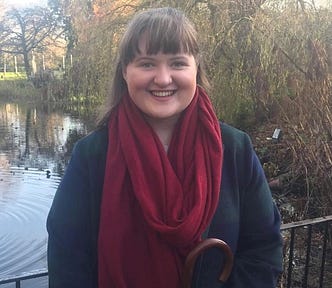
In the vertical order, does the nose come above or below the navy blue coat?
above

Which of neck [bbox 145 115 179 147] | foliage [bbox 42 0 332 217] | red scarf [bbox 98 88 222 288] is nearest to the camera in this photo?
red scarf [bbox 98 88 222 288]

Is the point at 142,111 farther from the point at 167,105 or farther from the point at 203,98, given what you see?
the point at 203,98

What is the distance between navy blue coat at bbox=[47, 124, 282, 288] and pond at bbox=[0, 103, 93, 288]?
4.61 meters

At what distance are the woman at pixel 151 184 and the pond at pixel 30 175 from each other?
15.2 ft

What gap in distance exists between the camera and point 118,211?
1.18m

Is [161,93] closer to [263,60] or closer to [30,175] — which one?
[263,60]

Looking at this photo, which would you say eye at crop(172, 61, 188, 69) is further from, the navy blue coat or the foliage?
the foliage

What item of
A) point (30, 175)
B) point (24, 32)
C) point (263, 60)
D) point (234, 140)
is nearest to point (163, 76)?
point (234, 140)

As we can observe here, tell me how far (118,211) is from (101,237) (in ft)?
0.27

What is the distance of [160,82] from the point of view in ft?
3.96

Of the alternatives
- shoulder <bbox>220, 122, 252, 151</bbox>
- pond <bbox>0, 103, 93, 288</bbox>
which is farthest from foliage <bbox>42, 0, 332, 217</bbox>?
shoulder <bbox>220, 122, 252, 151</bbox>

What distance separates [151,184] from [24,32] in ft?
120

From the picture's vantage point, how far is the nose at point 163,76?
1.21m

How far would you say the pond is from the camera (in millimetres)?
6422
